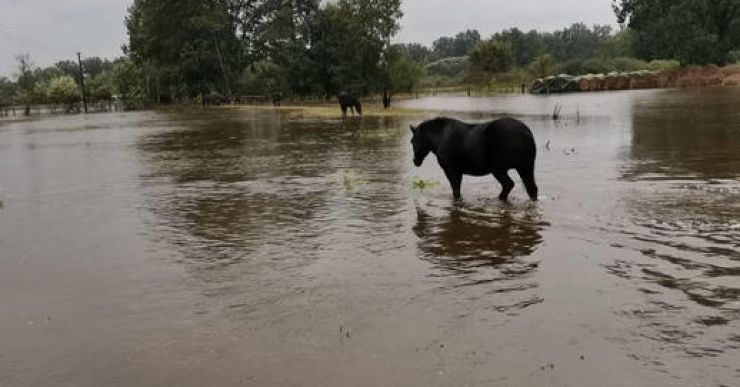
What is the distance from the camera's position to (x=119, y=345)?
591 centimetres

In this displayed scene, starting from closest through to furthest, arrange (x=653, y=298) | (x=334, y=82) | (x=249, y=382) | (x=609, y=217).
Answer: (x=249, y=382), (x=653, y=298), (x=609, y=217), (x=334, y=82)

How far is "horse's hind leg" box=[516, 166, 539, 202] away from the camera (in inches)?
432

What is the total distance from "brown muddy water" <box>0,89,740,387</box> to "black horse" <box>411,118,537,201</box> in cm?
49

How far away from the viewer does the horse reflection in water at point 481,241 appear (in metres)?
7.60

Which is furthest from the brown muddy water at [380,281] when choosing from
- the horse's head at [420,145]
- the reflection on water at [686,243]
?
the horse's head at [420,145]

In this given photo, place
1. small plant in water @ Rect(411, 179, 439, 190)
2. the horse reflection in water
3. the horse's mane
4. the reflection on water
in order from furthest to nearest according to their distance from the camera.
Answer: small plant in water @ Rect(411, 179, 439, 190), the horse's mane, the horse reflection in water, the reflection on water

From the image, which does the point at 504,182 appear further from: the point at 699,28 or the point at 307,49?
the point at 699,28

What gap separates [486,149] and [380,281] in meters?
4.50

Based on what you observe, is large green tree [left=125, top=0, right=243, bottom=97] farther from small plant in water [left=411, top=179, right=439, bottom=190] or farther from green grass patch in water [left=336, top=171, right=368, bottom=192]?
small plant in water [left=411, top=179, right=439, bottom=190]

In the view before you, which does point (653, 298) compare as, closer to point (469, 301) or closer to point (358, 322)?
point (469, 301)

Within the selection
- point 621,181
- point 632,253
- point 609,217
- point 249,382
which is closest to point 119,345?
point 249,382

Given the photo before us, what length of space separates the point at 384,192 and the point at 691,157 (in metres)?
7.45

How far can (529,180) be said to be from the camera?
36.5ft

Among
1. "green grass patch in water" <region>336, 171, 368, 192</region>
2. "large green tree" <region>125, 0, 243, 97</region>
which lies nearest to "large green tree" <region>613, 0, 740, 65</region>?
"large green tree" <region>125, 0, 243, 97</region>
